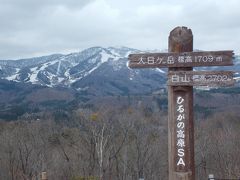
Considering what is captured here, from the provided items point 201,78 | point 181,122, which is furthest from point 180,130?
point 201,78

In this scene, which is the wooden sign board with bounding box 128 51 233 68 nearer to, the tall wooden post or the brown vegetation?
the tall wooden post

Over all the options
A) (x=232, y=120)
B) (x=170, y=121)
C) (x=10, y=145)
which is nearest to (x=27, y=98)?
(x=232, y=120)

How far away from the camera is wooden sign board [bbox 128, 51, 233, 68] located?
20.6 ft

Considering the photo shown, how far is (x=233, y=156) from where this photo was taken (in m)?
30.4

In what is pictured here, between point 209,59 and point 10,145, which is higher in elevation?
point 209,59

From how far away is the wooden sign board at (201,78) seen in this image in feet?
20.4

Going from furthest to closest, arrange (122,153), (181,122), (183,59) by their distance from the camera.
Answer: (122,153), (181,122), (183,59)

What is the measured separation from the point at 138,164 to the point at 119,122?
3.29 m

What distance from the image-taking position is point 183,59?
6.39 meters

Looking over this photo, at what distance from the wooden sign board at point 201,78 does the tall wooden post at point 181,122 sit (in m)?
0.10

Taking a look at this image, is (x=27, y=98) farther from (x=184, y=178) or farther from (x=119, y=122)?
(x=184, y=178)

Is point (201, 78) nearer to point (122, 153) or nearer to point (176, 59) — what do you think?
point (176, 59)

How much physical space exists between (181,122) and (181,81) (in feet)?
2.01

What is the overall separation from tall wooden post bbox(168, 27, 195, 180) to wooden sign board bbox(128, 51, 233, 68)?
103 millimetres
